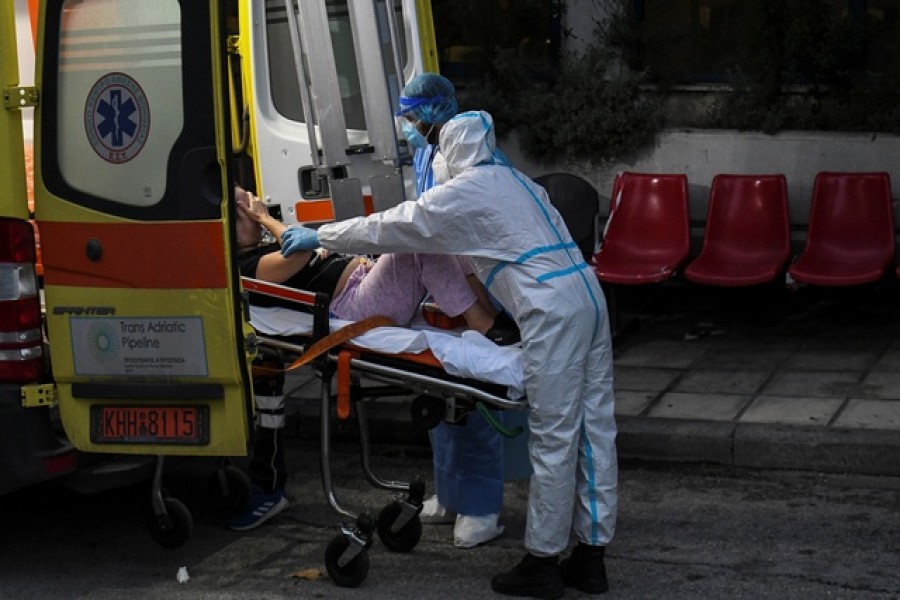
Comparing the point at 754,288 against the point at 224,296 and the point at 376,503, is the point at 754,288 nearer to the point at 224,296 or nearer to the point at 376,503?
the point at 376,503

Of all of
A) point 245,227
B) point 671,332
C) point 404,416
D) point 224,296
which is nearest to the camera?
point 224,296

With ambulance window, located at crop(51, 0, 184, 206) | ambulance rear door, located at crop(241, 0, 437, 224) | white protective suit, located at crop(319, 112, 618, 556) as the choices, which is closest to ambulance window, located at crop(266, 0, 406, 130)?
ambulance rear door, located at crop(241, 0, 437, 224)

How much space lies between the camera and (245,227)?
616cm

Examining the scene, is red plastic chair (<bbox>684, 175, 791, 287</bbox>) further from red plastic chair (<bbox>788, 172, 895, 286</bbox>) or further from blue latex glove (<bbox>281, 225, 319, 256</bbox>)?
blue latex glove (<bbox>281, 225, 319, 256</bbox>)

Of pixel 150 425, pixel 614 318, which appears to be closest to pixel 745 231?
pixel 614 318

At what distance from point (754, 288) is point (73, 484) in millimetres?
5533

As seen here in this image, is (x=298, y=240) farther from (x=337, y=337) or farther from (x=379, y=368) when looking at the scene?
(x=379, y=368)

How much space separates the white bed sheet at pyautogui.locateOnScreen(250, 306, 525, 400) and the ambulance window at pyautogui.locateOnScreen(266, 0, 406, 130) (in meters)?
2.36

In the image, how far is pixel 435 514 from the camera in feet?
20.5

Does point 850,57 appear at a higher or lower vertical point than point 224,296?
higher

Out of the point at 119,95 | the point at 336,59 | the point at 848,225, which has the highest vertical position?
the point at 336,59

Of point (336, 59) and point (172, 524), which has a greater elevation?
point (336, 59)

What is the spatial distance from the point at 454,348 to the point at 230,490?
1.42 meters

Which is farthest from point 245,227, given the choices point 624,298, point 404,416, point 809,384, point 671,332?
point 624,298
